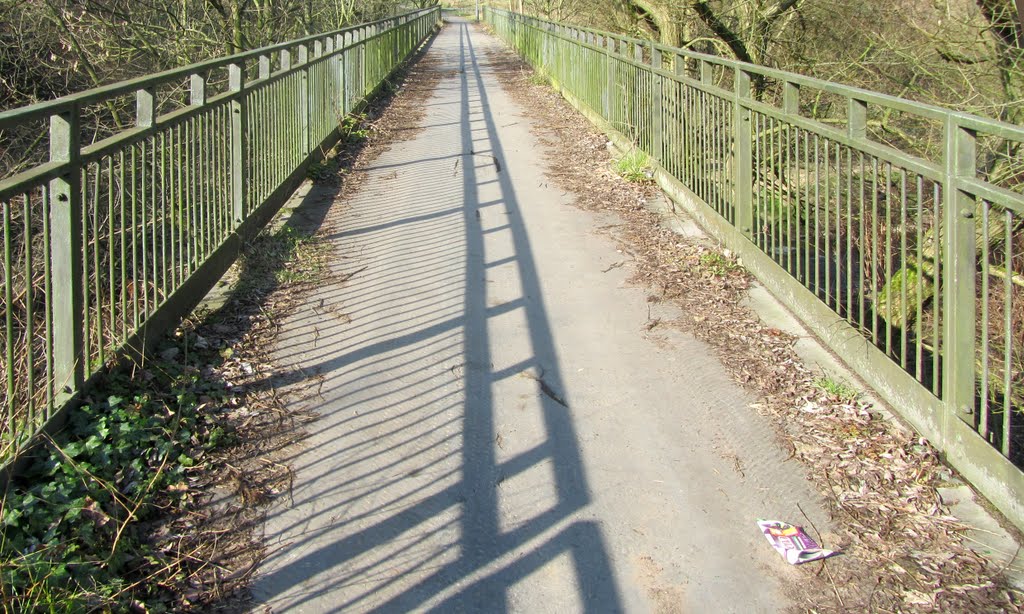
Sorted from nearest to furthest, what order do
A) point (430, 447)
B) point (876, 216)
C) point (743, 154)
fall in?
point (430, 447), point (876, 216), point (743, 154)

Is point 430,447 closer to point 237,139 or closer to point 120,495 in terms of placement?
point 120,495

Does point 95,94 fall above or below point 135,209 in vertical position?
above

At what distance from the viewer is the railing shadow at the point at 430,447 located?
3.57 metres

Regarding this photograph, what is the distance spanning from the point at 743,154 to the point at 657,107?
3182mm

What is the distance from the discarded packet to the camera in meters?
3.66

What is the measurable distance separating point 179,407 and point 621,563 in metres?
2.34

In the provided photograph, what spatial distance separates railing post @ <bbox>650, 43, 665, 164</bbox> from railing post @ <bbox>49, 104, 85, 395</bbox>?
7.00m

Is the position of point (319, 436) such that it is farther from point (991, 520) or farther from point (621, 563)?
point (991, 520)

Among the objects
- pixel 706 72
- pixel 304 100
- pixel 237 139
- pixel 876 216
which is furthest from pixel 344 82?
pixel 876 216

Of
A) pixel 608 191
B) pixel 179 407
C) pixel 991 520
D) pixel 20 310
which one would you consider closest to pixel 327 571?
pixel 179 407

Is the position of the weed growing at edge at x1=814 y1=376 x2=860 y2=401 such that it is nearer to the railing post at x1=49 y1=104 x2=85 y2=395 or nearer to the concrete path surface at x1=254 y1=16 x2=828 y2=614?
the concrete path surface at x1=254 y1=16 x2=828 y2=614

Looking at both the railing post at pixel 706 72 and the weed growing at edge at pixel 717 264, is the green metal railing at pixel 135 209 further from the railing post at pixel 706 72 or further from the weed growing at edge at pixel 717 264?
the railing post at pixel 706 72

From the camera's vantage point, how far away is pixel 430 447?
4.64 meters

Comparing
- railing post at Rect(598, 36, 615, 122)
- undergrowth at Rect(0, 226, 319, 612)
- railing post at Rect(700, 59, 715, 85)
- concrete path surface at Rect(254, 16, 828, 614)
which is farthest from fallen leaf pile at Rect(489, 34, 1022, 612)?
railing post at Rect(598, 36, 615, 122)
